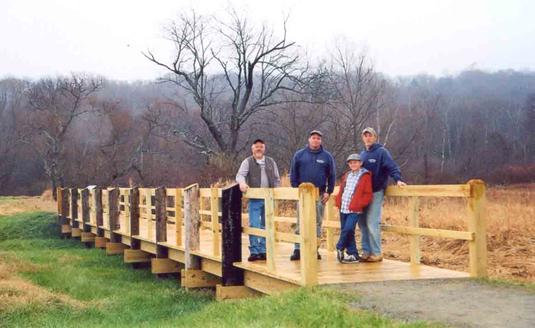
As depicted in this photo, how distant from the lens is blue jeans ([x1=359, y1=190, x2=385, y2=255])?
866 cm

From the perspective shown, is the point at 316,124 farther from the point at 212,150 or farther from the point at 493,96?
the point at 493,96

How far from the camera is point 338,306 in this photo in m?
5.91

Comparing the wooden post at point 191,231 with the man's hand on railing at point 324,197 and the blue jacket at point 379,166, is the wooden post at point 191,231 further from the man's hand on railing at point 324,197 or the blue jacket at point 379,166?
the blue jacket at point 379,166

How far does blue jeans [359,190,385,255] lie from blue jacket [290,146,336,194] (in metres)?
0.57

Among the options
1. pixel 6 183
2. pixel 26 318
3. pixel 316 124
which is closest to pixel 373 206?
pixel 26 318

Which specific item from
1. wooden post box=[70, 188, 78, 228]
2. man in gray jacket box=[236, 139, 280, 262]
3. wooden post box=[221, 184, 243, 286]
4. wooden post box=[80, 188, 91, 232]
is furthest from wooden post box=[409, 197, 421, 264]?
wooden post box=[70, 188, 78, 228]

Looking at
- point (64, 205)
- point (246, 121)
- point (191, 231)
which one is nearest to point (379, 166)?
point (191, 231)

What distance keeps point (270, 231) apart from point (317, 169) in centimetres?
124

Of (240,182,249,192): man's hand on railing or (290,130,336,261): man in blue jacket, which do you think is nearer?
(290,130,336,261): man in blue jacket

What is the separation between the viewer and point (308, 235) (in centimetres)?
710

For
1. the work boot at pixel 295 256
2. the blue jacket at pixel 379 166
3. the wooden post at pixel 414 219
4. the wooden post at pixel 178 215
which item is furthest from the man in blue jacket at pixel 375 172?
the wooden post at pixel 178 215

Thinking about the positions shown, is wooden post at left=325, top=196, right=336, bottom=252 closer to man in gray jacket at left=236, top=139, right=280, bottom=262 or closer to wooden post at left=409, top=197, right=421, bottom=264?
man in gray jacket at left=236, top=139, right=280, bottom=262

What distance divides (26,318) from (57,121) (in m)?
37.1

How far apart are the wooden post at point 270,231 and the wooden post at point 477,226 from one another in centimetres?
222
